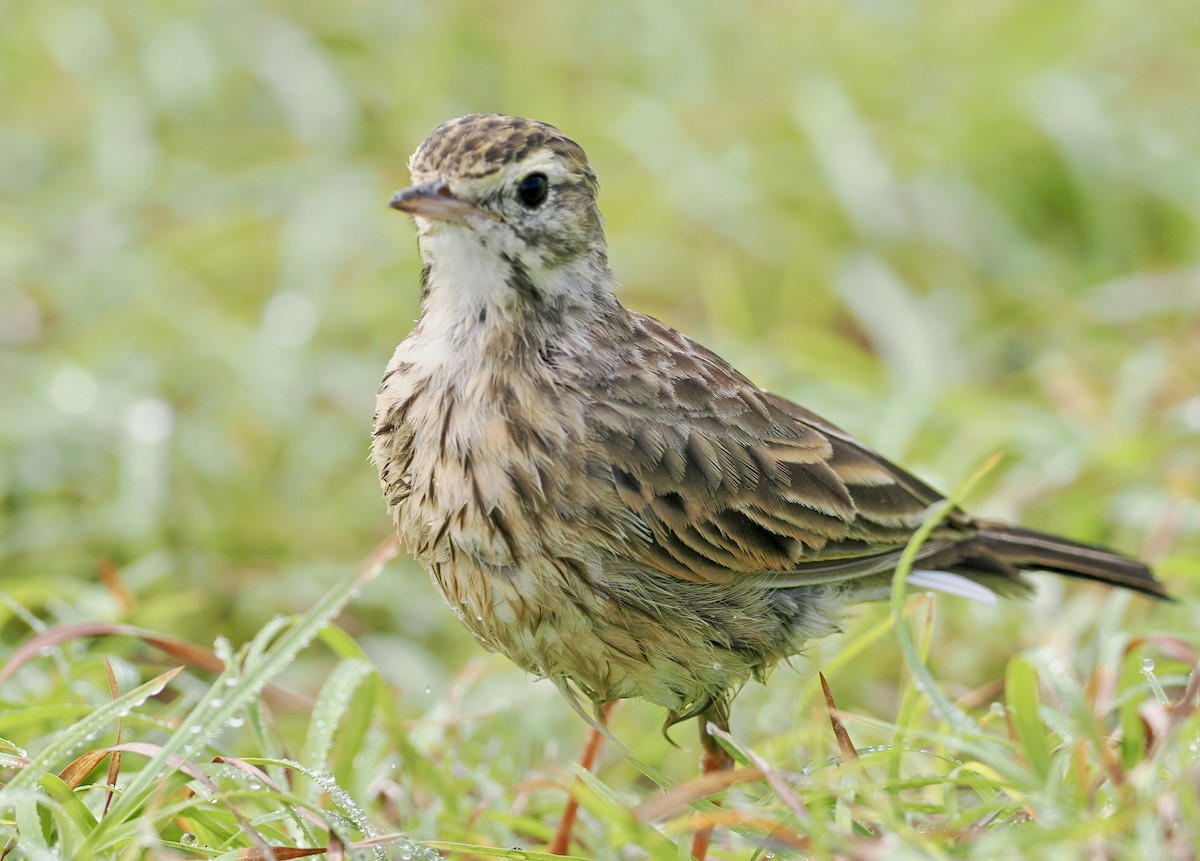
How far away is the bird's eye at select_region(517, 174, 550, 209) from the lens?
3268 mm

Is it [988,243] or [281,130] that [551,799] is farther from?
[281,130]

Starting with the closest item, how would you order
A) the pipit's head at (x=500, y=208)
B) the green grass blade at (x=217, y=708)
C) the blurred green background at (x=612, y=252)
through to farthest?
the green grass blade at (x=217, y=708)
the pipit's head at (x=500, y=208)
the blurred green background at (x=612, y=252)

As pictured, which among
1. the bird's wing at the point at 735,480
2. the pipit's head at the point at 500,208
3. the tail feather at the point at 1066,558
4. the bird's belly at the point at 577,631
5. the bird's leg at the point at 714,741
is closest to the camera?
the pipit's head at the point at 500,208

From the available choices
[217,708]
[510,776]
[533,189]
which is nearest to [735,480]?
[533,189]

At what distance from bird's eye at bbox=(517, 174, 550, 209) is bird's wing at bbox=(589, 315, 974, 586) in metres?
0.46

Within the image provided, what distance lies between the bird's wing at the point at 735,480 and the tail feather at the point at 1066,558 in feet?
0.44

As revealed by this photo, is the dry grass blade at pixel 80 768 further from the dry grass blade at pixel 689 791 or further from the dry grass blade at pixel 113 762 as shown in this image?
the dry grass blade at pixel 689 791

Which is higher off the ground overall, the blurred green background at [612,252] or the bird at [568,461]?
the blurred green background at [612,252]

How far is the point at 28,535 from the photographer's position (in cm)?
557

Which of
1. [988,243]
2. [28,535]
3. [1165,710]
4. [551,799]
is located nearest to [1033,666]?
[1165,710]

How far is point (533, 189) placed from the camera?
10.8 ft

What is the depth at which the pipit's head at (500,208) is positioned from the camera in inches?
125

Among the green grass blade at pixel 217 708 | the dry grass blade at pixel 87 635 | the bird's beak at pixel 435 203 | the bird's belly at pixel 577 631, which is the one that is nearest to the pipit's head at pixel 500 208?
the bird's beak at pixel 435 203

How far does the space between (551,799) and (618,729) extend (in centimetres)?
97
